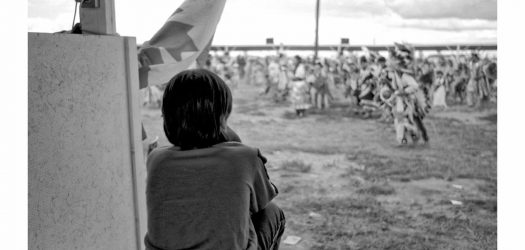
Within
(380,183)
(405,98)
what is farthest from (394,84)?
(380,183)

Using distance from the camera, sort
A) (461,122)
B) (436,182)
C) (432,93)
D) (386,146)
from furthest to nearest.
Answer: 1. (432,93)
2. (461,122)
3. (386,146)
4. (436,182)

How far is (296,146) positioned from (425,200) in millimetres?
4314

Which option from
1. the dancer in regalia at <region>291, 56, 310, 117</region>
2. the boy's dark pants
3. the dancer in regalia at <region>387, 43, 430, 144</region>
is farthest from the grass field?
the boy's dark pants

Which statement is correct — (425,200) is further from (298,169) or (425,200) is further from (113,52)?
(113,52)

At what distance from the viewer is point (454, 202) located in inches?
242

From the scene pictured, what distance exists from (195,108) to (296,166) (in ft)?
22.1

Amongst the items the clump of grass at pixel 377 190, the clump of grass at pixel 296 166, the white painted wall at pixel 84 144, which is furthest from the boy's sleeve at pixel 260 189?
the clump of grass at pixel 296 166

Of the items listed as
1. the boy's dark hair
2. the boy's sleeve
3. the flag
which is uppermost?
the flag

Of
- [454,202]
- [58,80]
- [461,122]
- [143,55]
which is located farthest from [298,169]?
[461,122]

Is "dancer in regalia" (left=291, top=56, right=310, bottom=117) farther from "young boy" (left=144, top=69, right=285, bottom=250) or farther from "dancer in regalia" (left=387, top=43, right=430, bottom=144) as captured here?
"young boy" (left=144, top=69, right=285, bottom=250)

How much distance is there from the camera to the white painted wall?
204 cm

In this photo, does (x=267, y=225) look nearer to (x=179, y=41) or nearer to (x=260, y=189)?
(x=260, y=189)

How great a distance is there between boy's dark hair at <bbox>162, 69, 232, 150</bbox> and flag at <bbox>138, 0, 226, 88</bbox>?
1.02 metres

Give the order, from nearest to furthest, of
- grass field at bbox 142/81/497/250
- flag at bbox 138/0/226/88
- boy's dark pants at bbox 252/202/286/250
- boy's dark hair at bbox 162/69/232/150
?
1. boy's dark hair at bbox 162/69/232/150
2. boy's dark pants at bbox 252/202/286/250
3. flag at bbox 138/0/226/88
4. grass field at bbox 142/81/497/250
